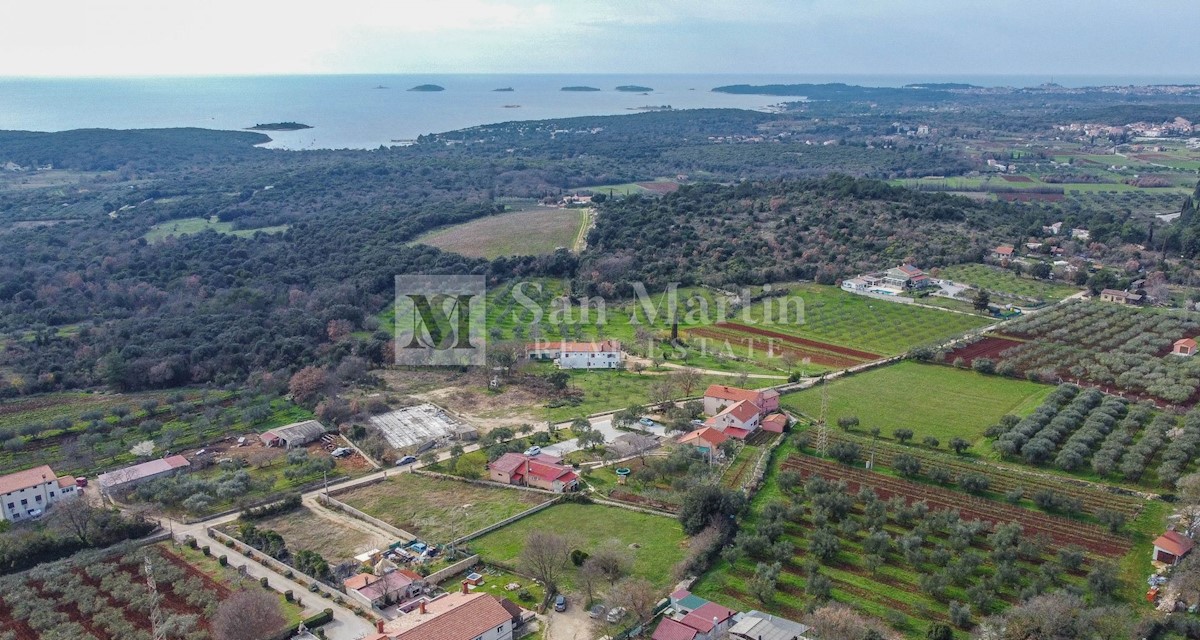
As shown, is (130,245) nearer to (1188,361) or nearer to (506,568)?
(506,568)

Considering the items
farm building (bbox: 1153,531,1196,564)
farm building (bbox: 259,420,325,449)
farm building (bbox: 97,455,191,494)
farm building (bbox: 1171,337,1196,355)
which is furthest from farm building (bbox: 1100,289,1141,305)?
farm building (bbox: 97,455,191,494)

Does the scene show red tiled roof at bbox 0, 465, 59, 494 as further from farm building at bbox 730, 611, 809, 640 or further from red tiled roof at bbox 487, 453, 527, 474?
farm building at bbox 730, 611, 809, 640

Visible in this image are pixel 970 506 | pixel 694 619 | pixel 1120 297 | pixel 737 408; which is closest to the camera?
pixel 694 619

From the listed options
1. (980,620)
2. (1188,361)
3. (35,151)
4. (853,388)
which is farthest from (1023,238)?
(35,151)

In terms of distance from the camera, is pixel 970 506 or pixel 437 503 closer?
pixel 970 506

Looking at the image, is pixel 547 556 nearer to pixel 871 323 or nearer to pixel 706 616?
pixel 706 616

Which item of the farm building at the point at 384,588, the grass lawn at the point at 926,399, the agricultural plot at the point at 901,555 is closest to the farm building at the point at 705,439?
the agricultural plot at the point at 901,555

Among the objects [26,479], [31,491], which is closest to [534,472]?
[31,491]
